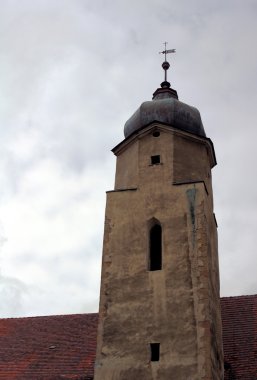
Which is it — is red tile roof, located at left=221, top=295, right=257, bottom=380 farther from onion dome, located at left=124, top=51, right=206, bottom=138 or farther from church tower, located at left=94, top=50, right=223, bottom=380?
onion dome, located at left=124, top=51, right=206, bottom=138

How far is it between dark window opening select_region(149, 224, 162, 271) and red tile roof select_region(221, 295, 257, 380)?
10.5ft

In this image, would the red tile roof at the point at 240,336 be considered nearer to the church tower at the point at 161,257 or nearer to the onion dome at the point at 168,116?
the church tower at the point at 161,257

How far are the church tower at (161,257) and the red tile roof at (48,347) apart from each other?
2.60m

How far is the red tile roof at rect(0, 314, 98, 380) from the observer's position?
17.1m

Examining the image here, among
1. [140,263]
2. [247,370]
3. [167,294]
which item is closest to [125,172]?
[140,263]

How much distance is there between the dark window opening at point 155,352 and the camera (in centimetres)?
1435

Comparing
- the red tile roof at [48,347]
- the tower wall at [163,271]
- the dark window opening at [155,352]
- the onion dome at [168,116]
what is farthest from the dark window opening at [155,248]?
the red tile roof at [48,347]

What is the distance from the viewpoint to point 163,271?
15.4 meters

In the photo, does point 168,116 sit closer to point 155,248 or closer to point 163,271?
point 155,248

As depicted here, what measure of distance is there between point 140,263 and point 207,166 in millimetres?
4250

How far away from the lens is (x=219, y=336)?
51.9 ft

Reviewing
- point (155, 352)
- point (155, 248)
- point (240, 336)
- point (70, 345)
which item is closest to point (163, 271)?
point (155, 248)

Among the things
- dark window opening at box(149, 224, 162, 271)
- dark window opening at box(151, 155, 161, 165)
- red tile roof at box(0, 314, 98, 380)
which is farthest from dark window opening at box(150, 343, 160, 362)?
dark window opening at box(151, 155, 161, 165)

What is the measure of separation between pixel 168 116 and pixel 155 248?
437 cm
